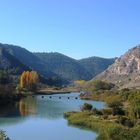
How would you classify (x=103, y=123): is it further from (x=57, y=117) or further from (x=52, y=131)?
(x=57, y=117)

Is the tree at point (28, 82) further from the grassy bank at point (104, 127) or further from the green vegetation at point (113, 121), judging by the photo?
the grassy bank at point (104, 127)

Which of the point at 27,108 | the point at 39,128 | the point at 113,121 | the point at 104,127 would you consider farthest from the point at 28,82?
the point at 104,127

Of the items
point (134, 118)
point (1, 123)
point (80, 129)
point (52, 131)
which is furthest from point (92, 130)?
point (1, 123)

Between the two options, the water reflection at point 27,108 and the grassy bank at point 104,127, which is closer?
the grassy bank at point 104,127

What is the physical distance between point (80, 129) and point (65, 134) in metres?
4.87

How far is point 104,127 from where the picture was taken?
53000mm

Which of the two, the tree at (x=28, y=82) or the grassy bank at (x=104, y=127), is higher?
the tree at (x=28, y=82)

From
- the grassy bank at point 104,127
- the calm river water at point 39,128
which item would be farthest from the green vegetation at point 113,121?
the calm river water at point 39,128

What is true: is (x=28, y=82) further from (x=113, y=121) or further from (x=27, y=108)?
(x=113, y=121)

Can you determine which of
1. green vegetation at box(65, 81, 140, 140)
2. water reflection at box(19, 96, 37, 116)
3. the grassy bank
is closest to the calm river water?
the grassy bank

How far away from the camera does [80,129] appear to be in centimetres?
5862

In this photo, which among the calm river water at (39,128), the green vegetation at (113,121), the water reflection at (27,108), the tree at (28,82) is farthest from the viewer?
the tree at (28,82)

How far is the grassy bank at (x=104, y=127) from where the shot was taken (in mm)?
42319

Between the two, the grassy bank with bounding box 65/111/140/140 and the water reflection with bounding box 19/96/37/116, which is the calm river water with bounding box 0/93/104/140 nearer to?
the grassy bank with bounding box 65/111/140/140
